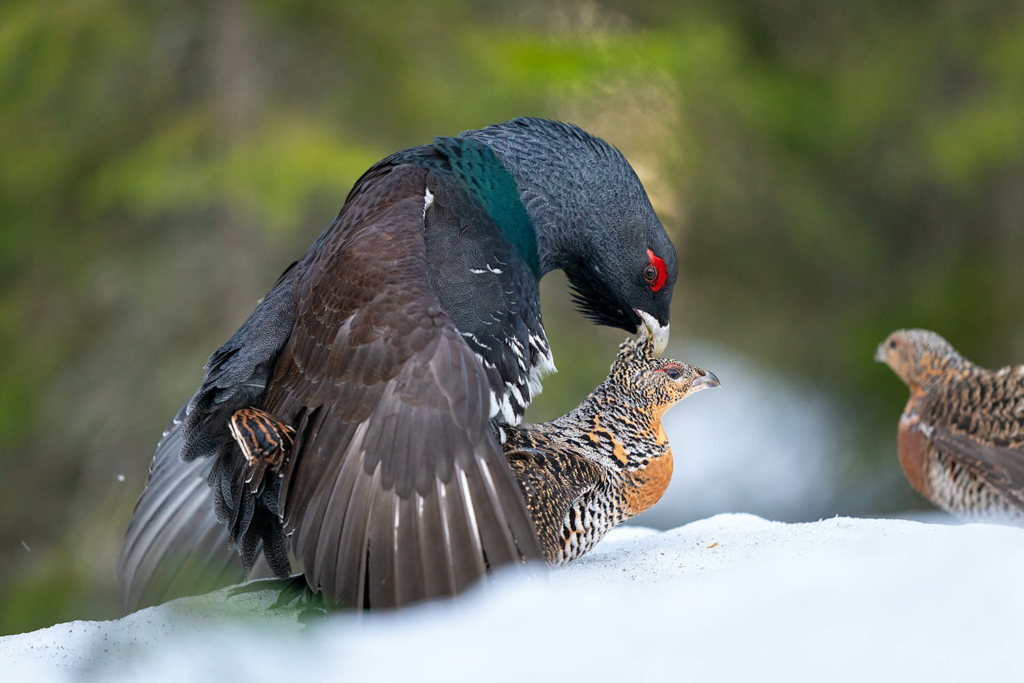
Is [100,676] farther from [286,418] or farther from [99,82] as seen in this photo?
[99,82]

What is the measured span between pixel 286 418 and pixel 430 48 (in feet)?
15.4

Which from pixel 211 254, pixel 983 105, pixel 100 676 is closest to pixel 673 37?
pixel 983 105

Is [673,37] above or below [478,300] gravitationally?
above

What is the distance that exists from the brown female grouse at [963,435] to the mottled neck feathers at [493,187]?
1845 millimetres

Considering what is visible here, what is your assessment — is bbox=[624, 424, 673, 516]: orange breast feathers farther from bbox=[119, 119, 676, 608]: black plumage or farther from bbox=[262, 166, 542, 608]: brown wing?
bbox=[262, 166, 542, 608]: brown wing

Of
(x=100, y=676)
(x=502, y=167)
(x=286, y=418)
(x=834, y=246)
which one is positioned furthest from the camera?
(x=834, y=246)

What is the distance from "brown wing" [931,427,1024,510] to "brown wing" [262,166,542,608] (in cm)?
211

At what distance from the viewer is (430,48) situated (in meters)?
6.77

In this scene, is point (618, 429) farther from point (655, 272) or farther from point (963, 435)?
point (963, 435)

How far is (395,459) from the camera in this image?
2.36 metres

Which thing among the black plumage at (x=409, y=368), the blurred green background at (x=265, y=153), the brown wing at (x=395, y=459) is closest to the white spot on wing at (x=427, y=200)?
the black plumage at (x=409, y=368)

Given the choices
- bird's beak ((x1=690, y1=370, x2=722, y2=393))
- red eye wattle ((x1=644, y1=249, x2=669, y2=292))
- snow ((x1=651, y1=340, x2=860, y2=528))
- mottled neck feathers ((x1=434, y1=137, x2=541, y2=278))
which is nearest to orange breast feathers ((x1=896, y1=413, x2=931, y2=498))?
bird's beak ((x1=690, y1=370, x2=722, y2=393))

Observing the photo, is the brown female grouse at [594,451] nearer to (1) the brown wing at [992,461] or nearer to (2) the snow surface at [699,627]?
(2) the snow surface at [699,627]

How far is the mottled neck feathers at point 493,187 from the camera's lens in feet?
10.8
